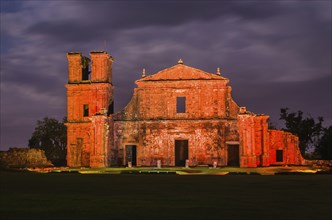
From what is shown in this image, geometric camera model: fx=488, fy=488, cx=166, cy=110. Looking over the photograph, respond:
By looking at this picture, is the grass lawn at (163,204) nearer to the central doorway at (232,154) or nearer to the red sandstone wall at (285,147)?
the red sandstone wall at (285,147)

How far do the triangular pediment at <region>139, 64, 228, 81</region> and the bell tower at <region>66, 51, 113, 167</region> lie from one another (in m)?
4.14

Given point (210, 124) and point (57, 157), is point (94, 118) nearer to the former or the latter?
point (210, 124)

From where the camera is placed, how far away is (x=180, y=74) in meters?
41.7

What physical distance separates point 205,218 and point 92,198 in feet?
13.7

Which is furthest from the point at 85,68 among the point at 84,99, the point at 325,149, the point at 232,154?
the point at 325,149

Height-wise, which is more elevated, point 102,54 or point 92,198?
point 102,54

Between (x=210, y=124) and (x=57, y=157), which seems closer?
(x=210, y=124)

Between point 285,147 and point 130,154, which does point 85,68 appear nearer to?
point 130,154

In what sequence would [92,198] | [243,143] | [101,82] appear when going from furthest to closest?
[101,82]
[243,143]
[92,198]

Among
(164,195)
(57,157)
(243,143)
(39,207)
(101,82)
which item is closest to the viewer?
(39,207)

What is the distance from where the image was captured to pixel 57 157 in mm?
63375

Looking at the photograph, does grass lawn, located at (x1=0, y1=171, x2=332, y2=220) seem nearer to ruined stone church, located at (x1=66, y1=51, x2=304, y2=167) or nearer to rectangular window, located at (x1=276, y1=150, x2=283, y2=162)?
ruined stone church, located at (x1=66, y1=51, x2=304, y2=167)

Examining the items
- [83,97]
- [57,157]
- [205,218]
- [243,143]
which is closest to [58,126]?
[57,157]

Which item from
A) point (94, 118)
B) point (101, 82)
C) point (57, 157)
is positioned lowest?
point (57, 157)
